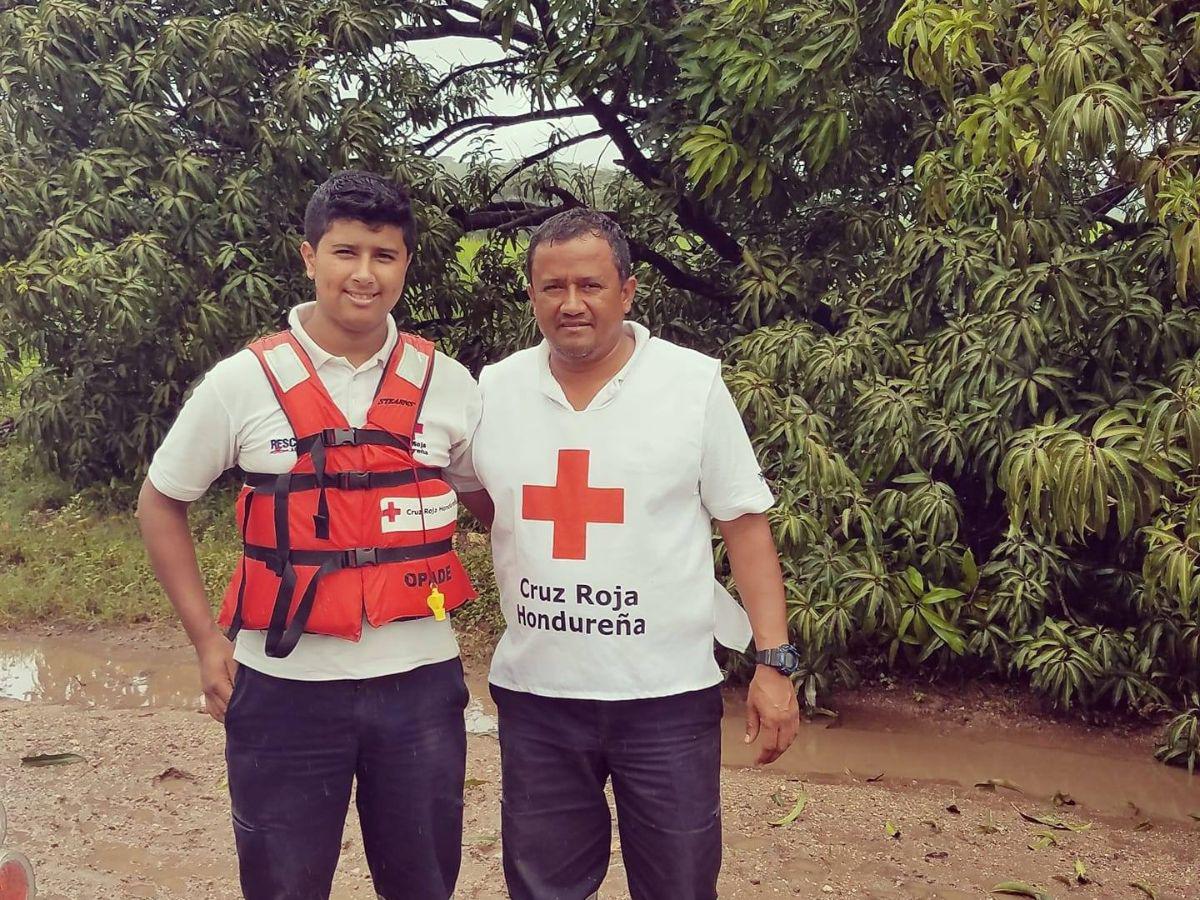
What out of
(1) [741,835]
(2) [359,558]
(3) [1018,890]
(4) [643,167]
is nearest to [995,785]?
(3) [1018,890]

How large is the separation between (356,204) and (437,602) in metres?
0.69

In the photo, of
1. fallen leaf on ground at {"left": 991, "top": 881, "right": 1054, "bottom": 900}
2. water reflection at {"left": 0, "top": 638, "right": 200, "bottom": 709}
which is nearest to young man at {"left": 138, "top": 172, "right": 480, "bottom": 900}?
fallen leaf on ground at {"left": 991, "top": 881, "right": 1054, "bottom": 900}

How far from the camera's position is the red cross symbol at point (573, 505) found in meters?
1.92

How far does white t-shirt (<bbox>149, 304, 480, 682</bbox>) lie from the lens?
1879 mm

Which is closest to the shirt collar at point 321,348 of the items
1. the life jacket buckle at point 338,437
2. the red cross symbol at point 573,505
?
the life jacket buckle at point 338,437

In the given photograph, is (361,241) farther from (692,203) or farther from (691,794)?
(692,203)

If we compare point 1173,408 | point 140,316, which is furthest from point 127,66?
point 1173,408

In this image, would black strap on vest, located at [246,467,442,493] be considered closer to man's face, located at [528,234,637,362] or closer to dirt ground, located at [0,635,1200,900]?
man's face, located at [528,234,637,362]

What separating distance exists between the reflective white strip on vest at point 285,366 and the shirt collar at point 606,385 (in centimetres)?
41

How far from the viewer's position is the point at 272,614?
6.15 feet

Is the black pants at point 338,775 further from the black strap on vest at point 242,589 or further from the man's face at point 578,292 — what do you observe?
the man's face at point 578,292

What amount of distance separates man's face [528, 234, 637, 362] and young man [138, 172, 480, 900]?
26 centimetres

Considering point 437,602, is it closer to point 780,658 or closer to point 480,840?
point 780,658

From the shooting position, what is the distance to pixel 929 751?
4.67 m
